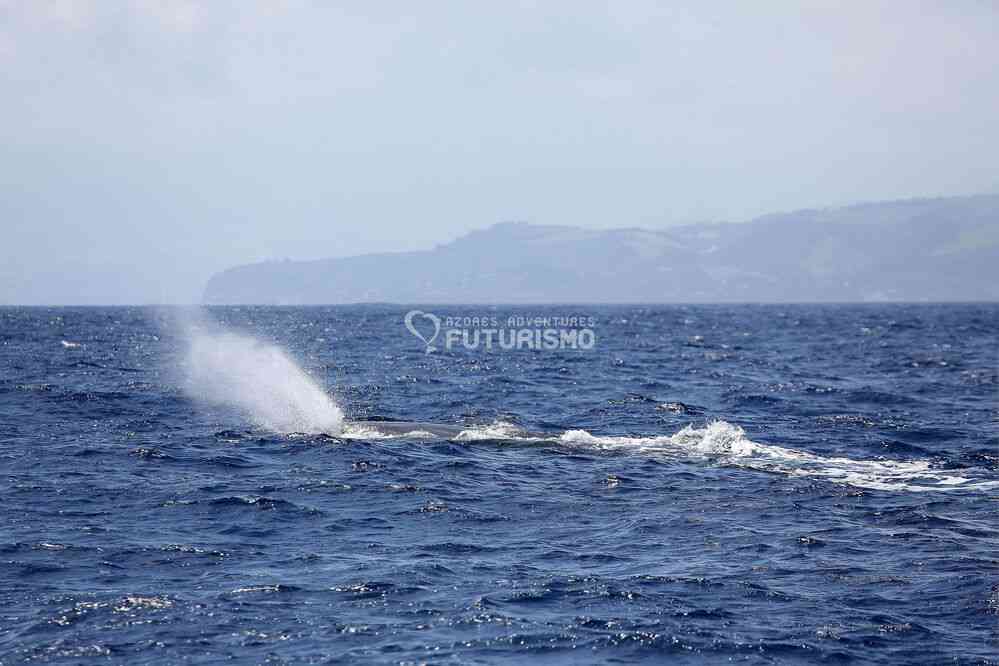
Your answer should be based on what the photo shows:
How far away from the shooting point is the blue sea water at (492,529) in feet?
54.3

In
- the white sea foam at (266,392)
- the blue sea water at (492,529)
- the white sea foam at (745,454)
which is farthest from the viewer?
the white sea foam at (266,392)

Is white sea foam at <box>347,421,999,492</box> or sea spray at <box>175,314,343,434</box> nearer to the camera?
white sea foam at <box>347,421,999,492</box>

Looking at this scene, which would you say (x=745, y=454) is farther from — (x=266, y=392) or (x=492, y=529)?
(x=266, y=392)

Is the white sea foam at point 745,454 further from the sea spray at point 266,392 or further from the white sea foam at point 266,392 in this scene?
the sea spray at point 266,392

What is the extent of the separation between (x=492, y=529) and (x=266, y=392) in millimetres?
25487

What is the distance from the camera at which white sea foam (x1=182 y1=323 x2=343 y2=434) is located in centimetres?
3894

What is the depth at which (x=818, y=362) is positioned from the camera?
75.4 meters

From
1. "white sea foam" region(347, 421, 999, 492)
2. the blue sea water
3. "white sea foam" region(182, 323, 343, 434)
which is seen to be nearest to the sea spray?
"white sea foam" region(182, 323, 343, 434)

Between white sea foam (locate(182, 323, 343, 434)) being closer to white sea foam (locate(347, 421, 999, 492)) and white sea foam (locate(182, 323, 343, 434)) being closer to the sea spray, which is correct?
the sea spray

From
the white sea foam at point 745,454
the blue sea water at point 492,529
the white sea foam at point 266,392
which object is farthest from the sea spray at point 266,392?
the white sea foam at point 745,454

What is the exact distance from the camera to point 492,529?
918 inches

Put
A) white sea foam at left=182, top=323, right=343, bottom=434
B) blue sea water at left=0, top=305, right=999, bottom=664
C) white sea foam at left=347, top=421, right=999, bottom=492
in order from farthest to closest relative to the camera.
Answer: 1. white sea foam at left=182, top=323, right=343, bottom=434
2. white sea foam at left=347, top=421, right=999, bottom=492
3. blue sea water at left=0, top=305, right=999, bottom=664

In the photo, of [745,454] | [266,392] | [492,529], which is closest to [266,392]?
[266,392]

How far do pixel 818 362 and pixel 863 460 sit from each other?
44382mm
